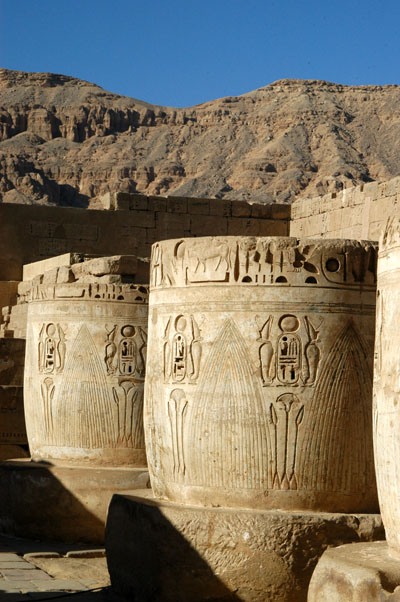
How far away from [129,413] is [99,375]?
35 cm

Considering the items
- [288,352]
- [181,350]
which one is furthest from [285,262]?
[181,350]

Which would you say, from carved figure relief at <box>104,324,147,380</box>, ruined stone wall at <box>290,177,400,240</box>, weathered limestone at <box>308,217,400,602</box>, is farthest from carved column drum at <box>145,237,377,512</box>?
ruined stone wall at <box>290,177,400,240</box>

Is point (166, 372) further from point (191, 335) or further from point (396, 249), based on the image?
point (396, 249)

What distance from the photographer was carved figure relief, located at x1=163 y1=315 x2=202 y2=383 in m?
4.93

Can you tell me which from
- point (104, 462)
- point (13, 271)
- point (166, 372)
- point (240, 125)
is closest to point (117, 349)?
point (104, 462)

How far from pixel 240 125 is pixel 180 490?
9088 centimetres

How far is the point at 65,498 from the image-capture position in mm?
6855

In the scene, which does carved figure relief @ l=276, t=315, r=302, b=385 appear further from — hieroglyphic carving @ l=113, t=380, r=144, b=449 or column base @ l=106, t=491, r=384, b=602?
hieroglyphic carving @ l=113, t=380, r=144, b=449

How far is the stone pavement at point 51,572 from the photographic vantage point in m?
5.36

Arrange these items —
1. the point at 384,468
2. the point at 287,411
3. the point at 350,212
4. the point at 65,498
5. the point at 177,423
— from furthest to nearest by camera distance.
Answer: the point at 350,212, the point at 65,498, the point at 177,423, the point at 287,411, the point at 384,468

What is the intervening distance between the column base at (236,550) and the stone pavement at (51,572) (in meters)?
0.46

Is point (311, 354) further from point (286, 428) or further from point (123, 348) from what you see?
point (123, 348)

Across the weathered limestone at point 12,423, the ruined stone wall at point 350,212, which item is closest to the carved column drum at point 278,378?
the weathered limestone at point 12,423

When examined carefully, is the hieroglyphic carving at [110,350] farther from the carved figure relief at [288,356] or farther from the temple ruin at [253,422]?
the carved figure relief at [288,356]
